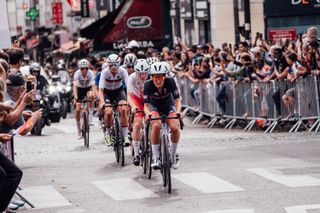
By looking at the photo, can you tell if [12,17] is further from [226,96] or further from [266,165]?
[266,165]

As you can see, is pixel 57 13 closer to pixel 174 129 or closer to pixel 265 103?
pixel 265 103

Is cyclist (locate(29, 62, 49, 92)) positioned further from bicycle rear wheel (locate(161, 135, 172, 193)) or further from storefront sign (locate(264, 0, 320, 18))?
bicycle rear wheel (locate(161, 135, 172, 193))

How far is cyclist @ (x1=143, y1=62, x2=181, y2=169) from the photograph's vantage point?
1623cm

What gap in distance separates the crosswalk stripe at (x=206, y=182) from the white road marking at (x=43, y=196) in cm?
184

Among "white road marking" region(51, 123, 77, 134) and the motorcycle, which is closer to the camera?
the motorcycle

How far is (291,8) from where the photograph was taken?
32.0 metres

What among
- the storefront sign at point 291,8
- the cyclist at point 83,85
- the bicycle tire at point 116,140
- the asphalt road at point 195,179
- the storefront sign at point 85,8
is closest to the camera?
the asphalt road at point 195,179

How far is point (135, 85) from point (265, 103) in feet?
24.9

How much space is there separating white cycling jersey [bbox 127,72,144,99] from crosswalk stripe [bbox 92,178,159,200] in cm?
210

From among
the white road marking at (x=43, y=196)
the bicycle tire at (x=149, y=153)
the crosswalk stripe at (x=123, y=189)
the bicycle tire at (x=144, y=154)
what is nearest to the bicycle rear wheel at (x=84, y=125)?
the bicycle tire at (x=144, y=154)

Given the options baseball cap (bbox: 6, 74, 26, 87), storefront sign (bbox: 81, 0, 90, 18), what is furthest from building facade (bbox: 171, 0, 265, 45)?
baseball cap (bbox: 6, 74, 26, 87)

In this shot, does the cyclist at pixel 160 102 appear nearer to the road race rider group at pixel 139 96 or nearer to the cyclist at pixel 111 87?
the road race rider group at pixel 139 96

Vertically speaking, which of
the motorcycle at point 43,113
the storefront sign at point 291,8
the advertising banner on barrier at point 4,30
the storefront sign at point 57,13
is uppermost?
the advertising banner on barrier at point 4,30

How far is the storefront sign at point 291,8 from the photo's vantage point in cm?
3181
